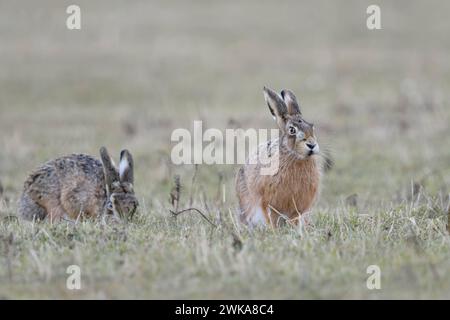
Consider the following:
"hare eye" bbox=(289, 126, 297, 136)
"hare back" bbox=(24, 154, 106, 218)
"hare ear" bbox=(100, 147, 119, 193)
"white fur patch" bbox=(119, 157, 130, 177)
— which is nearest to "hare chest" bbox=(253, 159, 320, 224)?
"hare eye" bbox=(289, 126, 297, 136)

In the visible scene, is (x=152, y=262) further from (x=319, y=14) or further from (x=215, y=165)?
(x=319, y=14)

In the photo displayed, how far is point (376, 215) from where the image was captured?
9008 millimetres

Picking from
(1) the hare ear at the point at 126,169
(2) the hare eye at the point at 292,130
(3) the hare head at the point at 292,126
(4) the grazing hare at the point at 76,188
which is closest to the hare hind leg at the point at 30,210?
(4) the grazing hare at the point at 76,188

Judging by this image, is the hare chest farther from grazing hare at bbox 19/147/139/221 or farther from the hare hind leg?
the hare hind leg

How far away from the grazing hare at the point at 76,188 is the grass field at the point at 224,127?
364 millimetres

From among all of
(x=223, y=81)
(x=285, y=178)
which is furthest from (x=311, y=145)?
(x=223, y=81)

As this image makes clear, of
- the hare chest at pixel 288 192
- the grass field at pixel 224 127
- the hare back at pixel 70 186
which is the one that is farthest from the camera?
the hare back at pixel 70 186

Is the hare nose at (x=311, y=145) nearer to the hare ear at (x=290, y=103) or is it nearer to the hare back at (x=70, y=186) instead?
the hare ear at (x=290, y=103)

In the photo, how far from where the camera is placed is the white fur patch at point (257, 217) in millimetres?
9078

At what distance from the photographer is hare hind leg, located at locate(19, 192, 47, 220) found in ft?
31.7

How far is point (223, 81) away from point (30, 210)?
49.4 feet

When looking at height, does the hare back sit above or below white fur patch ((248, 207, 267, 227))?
above

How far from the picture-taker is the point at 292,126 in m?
8.80
